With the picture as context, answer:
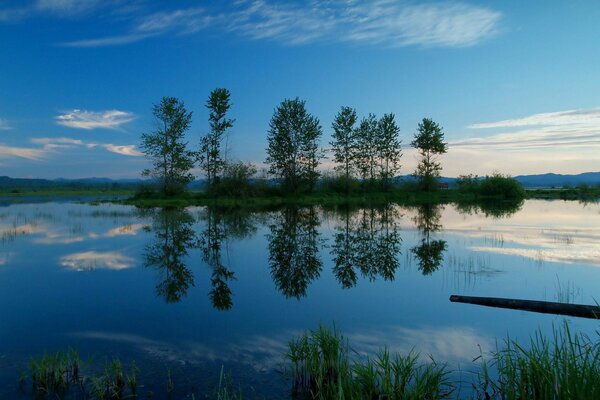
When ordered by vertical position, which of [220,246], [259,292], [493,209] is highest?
[493,209]

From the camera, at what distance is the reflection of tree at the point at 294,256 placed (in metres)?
12.2

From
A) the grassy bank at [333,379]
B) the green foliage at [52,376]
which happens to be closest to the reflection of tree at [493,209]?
the grassy bank at [333,379]

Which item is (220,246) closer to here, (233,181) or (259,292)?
(259,292)

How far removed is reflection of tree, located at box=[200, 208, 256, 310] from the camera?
428 inches

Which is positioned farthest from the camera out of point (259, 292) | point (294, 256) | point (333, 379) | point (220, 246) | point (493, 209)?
point (493, 209)

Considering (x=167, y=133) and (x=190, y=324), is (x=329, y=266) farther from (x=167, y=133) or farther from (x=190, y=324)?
(x=167, y=133)

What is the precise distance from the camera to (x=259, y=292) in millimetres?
11219

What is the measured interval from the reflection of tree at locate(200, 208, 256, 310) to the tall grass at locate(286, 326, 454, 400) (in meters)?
4.23

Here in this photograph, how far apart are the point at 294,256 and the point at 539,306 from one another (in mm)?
9147

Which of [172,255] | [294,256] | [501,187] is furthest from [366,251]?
[501,187]

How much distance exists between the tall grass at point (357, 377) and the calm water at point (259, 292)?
0.47 metres

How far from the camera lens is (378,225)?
85.1 feet

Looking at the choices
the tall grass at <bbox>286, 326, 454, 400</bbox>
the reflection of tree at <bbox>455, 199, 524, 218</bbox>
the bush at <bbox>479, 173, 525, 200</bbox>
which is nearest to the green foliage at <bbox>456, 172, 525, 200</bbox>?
the bush at <bbox>479, 173, 525, 200</bbox>

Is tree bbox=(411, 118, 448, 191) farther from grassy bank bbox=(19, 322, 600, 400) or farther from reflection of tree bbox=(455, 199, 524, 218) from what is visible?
grassy bank bbox=(19, 322, 600, 400)
